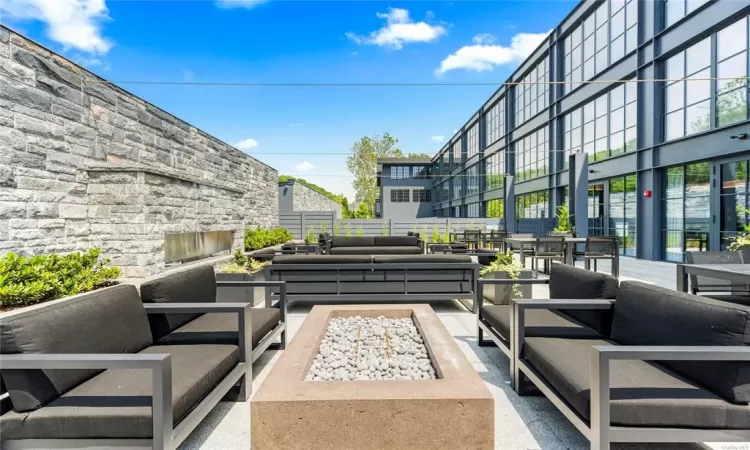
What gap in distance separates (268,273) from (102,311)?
2.86 meters

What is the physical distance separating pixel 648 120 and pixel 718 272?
934 centimetres

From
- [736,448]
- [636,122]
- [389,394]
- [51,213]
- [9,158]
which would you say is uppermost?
[636,122]

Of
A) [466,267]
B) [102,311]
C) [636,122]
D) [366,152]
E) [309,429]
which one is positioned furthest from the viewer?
[366,152]

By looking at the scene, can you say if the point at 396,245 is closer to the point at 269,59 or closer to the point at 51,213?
the point at 51,213

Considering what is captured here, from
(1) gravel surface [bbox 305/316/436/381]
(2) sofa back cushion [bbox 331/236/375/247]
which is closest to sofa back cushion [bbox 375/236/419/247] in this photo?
(2) sofa back cushion [bbox 331/236/375/247]

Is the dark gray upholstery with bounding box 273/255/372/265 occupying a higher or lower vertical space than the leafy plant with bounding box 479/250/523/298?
higher

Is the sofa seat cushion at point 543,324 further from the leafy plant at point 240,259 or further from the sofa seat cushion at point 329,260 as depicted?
the leafy plant at point 240,259

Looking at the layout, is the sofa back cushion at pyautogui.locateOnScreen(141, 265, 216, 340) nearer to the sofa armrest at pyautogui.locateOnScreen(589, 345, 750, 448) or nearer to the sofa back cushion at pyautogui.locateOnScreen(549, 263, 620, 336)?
the sofa armrest at pyautogui.locateOnScreen(589, 345, 750, 448)

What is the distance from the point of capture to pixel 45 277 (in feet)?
14.6

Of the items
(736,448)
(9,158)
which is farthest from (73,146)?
(736,448)

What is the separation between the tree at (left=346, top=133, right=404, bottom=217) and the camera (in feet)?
123

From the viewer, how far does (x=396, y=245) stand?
31.4ft

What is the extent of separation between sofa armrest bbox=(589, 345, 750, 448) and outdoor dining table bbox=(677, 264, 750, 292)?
2.22 meters

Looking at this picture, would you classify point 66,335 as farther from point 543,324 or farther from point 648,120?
point 648,120
